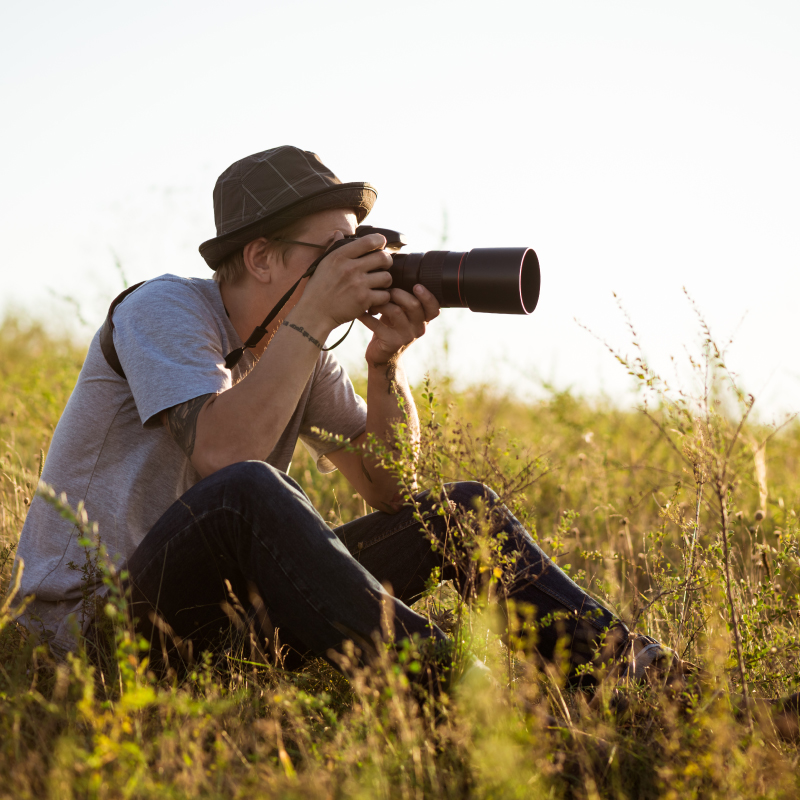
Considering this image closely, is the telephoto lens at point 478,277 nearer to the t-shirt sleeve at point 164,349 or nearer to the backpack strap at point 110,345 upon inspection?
the t-shirt sleeve at point 164,349

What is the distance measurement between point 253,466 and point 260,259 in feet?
2.46

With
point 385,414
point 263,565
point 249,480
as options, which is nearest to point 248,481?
point 249,480

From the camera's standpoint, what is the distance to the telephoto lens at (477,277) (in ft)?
5.92

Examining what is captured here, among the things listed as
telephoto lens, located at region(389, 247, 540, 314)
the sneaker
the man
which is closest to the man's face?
the man

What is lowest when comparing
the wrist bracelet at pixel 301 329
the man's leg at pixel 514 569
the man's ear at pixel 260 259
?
the man's leg at pixel 514 569

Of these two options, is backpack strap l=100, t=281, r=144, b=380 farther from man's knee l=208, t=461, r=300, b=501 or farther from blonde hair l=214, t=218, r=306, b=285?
man's knee l=208, t=461, r=300, b=501

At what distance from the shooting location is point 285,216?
6.52ft

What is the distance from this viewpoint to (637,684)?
5.11ft

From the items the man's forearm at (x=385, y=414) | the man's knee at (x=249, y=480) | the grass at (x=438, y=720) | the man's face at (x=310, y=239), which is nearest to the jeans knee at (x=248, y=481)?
the man's knee at (x=249, y=480)

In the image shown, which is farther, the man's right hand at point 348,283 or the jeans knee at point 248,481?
the man's right hand at point 348,283

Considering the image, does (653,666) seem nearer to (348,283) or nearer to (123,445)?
(348,283)

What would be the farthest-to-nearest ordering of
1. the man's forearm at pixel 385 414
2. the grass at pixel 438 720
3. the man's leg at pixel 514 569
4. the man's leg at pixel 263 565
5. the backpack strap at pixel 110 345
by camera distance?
the man's forearm at pixel 385 414 < the backpack strap at pixel 110 345 < the man's leg at pixel 514 569 < the man's leg at pixel 263 565 < the grass at pixel 438 720

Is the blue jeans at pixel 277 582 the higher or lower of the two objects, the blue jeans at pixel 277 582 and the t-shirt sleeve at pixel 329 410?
the lower

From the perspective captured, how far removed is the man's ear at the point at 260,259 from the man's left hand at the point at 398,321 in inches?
11.8
